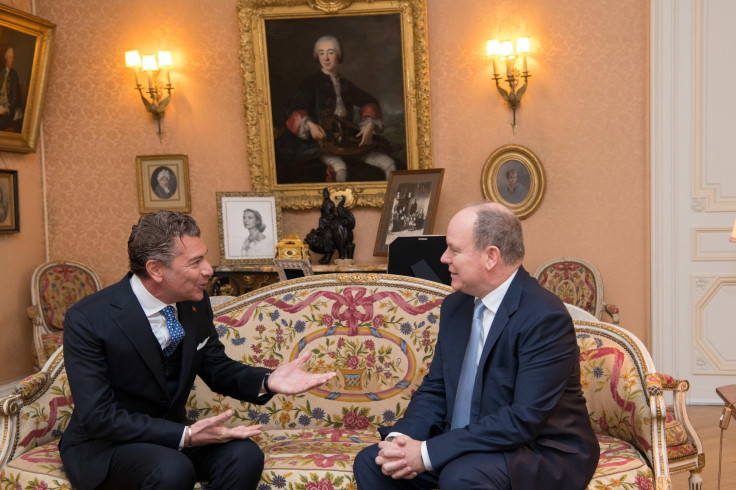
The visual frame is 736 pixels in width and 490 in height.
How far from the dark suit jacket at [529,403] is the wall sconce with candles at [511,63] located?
385 cm

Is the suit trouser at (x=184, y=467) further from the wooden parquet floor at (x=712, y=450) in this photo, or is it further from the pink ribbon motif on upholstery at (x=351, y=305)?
the wooden parquet floor at (x=712, y=450)

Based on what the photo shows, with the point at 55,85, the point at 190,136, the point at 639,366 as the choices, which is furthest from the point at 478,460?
the point at 55,85

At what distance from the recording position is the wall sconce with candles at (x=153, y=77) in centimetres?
653

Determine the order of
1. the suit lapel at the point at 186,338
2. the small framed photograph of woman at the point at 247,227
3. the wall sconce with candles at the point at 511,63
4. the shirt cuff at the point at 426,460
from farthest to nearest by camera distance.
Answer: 1. the small framed photograph of woman at the point at 247,227
2. the wall sconce with candles at the point at 511,63
3. the suit lapel at the point at 186,338
4. the shirt cuff at the point at 426,460

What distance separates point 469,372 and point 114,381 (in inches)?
51.8

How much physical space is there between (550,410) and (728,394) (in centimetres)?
116

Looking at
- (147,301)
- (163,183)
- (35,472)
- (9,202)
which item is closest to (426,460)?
(147,301)

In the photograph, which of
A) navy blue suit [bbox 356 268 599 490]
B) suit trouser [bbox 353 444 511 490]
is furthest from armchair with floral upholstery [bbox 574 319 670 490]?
suit trouser [bbox 353 444 511 490]

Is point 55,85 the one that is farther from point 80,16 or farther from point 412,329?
point 412,329

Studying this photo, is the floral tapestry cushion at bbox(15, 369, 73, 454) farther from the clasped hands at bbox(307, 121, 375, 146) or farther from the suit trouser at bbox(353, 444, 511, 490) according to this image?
the clasped hands at bbox(307, 121, 375, 146)

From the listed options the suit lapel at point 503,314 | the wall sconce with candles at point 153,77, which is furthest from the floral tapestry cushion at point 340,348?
the wall sconce with candles at point 153,77

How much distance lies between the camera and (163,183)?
267 inches

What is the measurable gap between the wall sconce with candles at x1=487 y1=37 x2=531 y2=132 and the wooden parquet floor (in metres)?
2.86

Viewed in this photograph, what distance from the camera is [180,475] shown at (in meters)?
2.63
